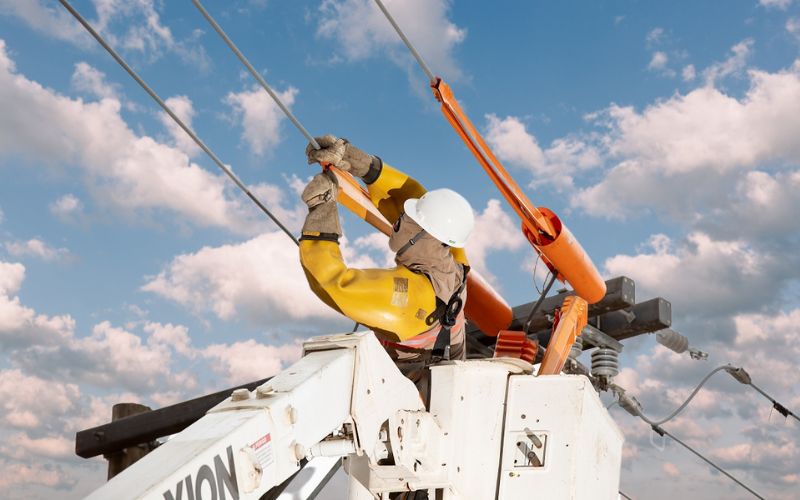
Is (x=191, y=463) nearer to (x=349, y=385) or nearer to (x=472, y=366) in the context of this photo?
(x=349, y=385)

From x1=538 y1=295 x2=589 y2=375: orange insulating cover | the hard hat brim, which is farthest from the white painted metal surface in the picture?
the hard hat brim

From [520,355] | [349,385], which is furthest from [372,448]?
[520,355]

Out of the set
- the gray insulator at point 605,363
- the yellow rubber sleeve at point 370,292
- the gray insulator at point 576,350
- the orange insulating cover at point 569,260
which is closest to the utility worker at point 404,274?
the yellow rubber sleeve at point 370,292

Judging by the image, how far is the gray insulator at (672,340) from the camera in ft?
27.9

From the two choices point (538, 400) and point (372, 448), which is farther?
point (538, 400)

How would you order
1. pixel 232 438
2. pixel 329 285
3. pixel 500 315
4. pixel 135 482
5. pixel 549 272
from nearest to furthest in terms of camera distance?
pixel 135 482, pixel 232 438, pixel 329 285, pixel 549 272, pixel 500 315

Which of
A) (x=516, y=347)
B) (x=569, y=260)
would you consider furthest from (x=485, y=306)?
(x=516, y=347)

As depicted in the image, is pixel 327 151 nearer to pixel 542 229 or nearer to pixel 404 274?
pixel 404 274

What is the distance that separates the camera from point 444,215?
5293 mm

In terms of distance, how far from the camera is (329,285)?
479cm

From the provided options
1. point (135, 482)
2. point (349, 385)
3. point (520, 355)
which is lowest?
→ point (135, 482)

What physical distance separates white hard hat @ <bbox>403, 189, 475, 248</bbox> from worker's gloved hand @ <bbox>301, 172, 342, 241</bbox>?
57 centimetres

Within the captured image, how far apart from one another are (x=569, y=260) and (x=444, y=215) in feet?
5.11

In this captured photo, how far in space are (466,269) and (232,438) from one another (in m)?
2.69
